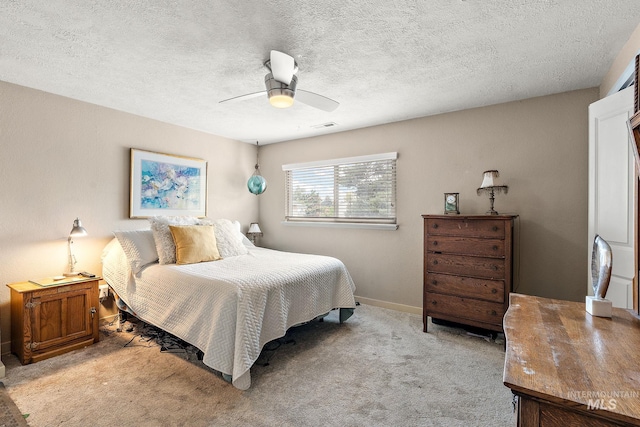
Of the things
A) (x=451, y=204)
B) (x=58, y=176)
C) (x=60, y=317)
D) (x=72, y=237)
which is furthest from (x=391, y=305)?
(x=58, y=176)

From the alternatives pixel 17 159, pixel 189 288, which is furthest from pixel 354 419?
pixel 17 159

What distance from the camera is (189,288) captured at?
7.94ft

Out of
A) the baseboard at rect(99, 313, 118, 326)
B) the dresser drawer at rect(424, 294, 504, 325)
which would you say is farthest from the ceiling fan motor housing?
the baseboard at rect(99, 313, 118, 326)

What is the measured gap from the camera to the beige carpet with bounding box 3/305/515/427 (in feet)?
5.93

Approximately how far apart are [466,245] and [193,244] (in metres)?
2.69

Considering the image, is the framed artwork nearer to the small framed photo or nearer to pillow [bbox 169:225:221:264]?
pillow [bbox 169:225:221:264]

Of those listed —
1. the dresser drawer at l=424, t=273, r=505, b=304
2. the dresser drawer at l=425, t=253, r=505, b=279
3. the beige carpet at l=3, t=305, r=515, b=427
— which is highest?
the dresser drawer at l=425, t=253, r=505, b=279

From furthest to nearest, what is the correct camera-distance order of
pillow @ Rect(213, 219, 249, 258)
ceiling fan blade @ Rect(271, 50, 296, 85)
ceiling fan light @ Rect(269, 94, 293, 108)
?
pillow @ Rect(213, 219, 249, 258) → ceiling fan light @ Rect(269, 94, 293, 108) → ceiling fan blade @ Rect(271, 50, 296, 85)

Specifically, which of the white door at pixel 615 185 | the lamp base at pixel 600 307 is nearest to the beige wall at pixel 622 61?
the white door at pixel 615 185

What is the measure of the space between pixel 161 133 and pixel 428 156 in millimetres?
3265

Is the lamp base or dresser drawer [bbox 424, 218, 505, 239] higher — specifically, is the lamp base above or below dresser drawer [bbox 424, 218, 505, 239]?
below

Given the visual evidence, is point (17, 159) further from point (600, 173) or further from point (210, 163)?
point (600, 173)

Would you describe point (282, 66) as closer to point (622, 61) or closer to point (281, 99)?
point (281, 99)

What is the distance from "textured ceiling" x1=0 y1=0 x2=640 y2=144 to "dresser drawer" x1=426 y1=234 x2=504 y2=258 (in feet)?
4.55
